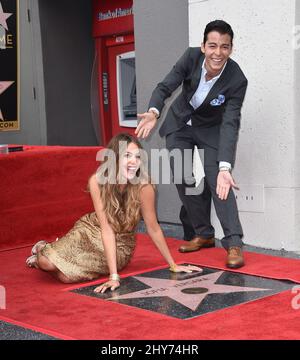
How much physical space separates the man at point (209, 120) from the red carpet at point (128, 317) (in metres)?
0.44

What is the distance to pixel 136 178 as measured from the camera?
399 cm

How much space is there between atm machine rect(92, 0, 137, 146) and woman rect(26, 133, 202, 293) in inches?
111

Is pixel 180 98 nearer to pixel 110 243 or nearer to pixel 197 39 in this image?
pixel 197 39

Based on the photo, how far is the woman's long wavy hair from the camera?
3887mm

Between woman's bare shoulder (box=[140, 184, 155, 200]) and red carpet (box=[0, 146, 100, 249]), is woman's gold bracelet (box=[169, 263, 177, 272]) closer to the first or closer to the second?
woman's bare shoulder (box=[140, 184, 155, 200])

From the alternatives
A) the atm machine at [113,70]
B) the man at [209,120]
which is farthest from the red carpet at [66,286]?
the atm machine at [113,70]

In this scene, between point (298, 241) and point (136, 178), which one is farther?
point (298, 241)

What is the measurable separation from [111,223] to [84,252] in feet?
0.89

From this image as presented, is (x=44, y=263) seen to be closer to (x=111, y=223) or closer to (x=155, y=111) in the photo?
(x=111, y=223)

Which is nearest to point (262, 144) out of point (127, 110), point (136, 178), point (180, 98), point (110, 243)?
point (180, 98)

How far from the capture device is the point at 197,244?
4.79m

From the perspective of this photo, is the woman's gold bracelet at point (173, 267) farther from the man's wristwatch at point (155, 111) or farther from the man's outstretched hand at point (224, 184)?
the man's wristwatch at point (155, 111)
